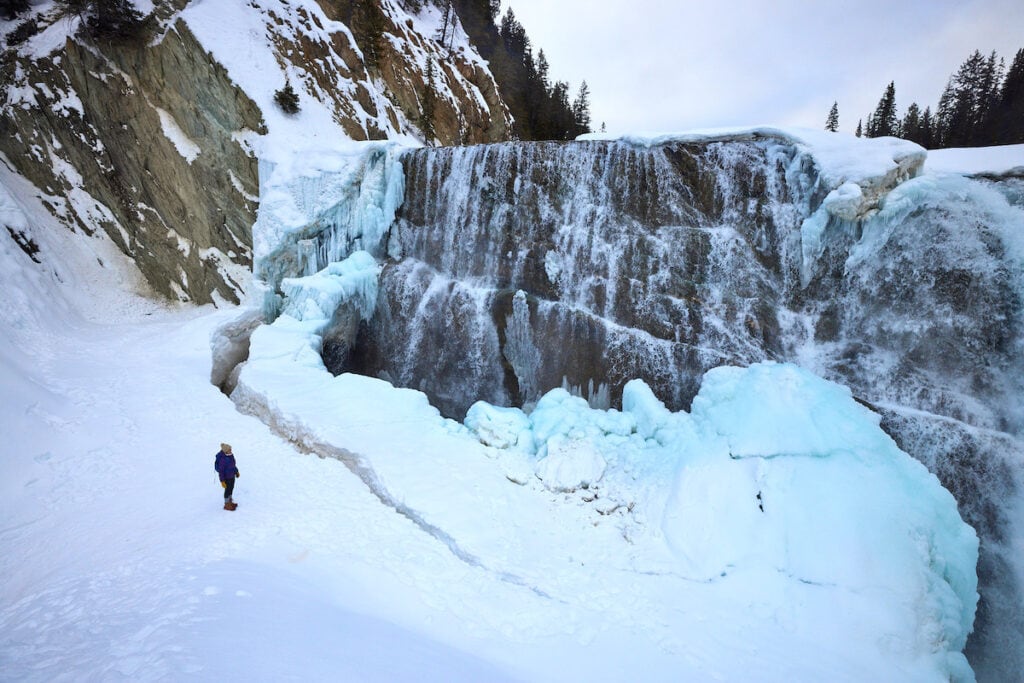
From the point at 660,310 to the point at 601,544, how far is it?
6030 millimetres

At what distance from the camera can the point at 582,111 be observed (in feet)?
143

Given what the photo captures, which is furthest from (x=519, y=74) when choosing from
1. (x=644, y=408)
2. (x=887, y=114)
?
(x=644, y=408)

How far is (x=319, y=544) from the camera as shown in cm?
605

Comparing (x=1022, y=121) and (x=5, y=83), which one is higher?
(x=1022, y=121)

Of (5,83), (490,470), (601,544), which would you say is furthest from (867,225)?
(5,83)

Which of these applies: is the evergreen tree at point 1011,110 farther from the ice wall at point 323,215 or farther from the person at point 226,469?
the person at point 226,469

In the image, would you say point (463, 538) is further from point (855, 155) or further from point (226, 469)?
point (855, 155)

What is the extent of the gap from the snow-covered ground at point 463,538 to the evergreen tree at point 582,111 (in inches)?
1536

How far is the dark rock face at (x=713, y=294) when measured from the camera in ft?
26.2

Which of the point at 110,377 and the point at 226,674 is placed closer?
the point at 226,674

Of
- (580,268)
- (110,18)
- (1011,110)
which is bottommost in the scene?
(580,268)

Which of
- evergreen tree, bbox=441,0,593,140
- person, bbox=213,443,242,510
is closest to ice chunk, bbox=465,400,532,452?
person, bbox=213,443,242,510

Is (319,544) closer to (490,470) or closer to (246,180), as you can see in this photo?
(490,470)

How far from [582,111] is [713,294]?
129 feet
